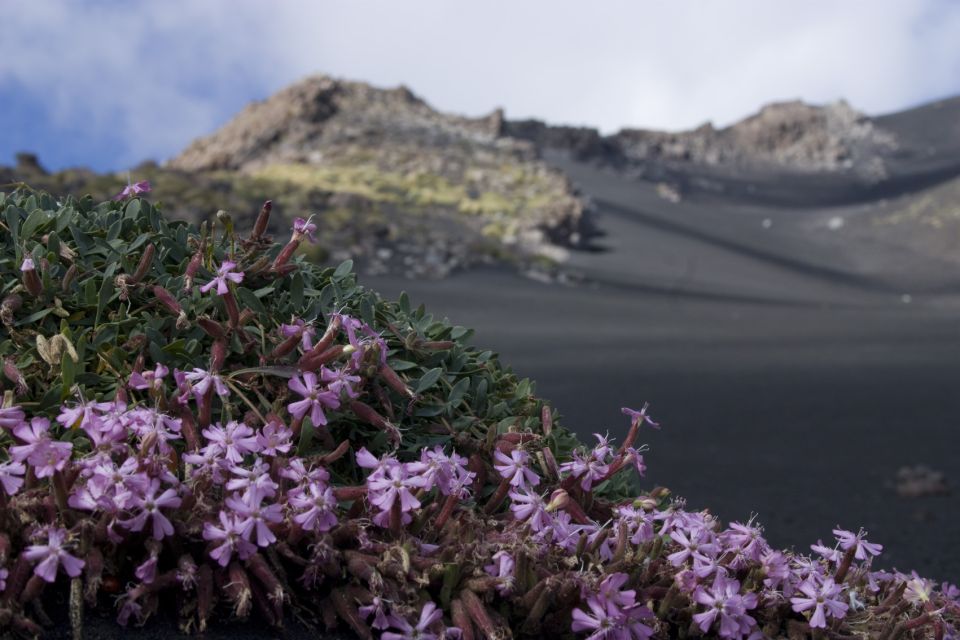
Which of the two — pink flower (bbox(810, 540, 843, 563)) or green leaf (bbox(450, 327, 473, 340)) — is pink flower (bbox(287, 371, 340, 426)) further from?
pink flower (bbox(810, 540, 843, 563))

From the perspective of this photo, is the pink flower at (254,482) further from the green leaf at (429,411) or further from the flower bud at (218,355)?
the green leaf at (429,411)

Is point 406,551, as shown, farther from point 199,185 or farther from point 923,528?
point 199,185

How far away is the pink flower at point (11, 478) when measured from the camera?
173 cm

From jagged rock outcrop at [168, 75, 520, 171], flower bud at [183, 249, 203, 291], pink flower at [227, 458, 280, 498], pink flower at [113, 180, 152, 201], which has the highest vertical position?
jagged rock outcrop at [168, 75, 520, 171]

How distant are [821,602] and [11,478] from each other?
1.76 m

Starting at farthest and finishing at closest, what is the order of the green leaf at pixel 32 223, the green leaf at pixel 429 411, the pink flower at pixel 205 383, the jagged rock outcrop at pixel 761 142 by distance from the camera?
the jagged rock outcrop at pixel 761 142
the green leaf at pixel 32 223
the green leaf at pixel 429 411
the pink flower at pixel 205 383

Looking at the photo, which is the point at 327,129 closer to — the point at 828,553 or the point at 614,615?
the point at 828,553

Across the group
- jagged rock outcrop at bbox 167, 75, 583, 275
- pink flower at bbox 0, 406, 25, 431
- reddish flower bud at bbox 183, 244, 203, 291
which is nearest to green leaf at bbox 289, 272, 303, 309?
reddish flower bud at bbox 183, 244, 203, 291

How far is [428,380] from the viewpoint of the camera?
225cm

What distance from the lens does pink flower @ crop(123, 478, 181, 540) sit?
171 centimetres

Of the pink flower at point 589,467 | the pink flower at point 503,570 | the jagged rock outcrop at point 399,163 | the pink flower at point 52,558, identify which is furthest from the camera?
the jagged rock outcrop at point 399,163

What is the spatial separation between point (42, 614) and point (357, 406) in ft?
2.49

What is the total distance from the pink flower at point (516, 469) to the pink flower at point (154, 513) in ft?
2.30

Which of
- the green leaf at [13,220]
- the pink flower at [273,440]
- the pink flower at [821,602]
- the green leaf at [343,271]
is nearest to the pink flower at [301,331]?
the pink flower at [273,440]
